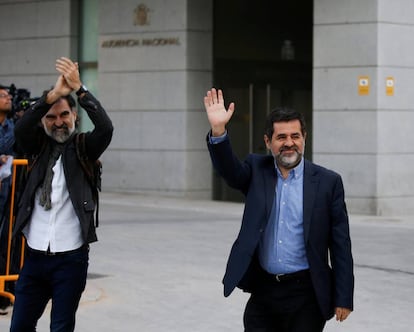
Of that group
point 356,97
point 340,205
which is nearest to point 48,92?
point 340,205

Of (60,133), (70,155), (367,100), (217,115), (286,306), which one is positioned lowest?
(286,306)

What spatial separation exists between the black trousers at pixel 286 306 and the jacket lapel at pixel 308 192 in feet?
0.88

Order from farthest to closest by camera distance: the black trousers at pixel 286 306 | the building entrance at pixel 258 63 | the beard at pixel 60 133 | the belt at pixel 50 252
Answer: the building entrance at pixel 258 63
the beard at pixel 60 133
the belt at pixel 50 252
the black trousers at pixel 286 306

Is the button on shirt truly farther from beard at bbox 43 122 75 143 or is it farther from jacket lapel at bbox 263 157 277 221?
beard at bbox 43 122 75 143

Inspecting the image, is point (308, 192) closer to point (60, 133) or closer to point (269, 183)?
point (269, 183)

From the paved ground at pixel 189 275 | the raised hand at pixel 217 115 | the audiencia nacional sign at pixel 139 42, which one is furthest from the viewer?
the audiencia nacional sign at pixel 139 42

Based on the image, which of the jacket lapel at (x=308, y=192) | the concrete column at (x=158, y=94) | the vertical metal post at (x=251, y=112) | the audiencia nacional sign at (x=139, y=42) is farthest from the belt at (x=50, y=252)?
the vertical metal post at (x=251, y=112)

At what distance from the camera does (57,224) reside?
6414mm

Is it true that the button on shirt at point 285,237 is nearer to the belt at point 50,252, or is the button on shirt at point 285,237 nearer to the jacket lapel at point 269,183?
the jacket lapel at point 269,183

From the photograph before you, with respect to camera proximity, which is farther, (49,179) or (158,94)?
(158,94)

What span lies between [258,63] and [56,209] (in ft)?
58.4

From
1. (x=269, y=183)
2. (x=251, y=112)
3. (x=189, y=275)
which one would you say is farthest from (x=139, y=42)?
(x=269, y=183)

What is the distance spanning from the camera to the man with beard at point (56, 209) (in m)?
6.36

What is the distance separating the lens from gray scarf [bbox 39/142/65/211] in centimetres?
641
